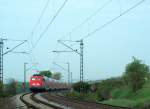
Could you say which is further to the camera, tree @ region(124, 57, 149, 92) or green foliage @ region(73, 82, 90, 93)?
tree @ region(124, 57, 149, 92)

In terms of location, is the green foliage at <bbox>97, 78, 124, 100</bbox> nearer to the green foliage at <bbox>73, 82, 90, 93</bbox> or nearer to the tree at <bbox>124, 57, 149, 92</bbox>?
the green foliage at <bbox>73, 82, 90, 93</bbox>

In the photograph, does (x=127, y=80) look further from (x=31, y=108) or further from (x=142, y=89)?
(x=31, y=108)

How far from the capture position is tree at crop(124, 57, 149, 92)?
2579 inches

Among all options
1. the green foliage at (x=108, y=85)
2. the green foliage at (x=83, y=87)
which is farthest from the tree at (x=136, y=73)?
the green foliage at (x=83, y=87)

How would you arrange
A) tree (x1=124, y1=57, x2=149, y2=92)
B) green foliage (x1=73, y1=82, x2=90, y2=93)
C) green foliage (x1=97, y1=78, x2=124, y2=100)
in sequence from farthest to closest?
green foliage (x1=97, y1=78, x2=124, y2=100) < tree (x1=124, y1=57, x2=149, y2=92) < green foliage (x1=73, y1=82, x2=90, y2=93)

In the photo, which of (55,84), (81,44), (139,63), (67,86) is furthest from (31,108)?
(67,86)

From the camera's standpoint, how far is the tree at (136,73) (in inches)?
2579

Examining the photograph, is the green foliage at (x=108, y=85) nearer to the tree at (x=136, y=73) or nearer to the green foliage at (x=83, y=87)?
the green foliage at (x=83, y=87)

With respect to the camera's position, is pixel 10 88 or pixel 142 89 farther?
pixel 10 88

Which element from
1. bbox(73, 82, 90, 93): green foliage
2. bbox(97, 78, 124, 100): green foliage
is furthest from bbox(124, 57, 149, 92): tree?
bbox(73, 82, 90, 93): green foliage

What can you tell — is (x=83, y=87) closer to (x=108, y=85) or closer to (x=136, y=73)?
(x=136, y=73)

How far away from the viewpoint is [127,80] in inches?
2645

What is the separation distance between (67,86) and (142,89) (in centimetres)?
4321

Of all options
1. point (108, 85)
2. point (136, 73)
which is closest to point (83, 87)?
point (136, 73)
